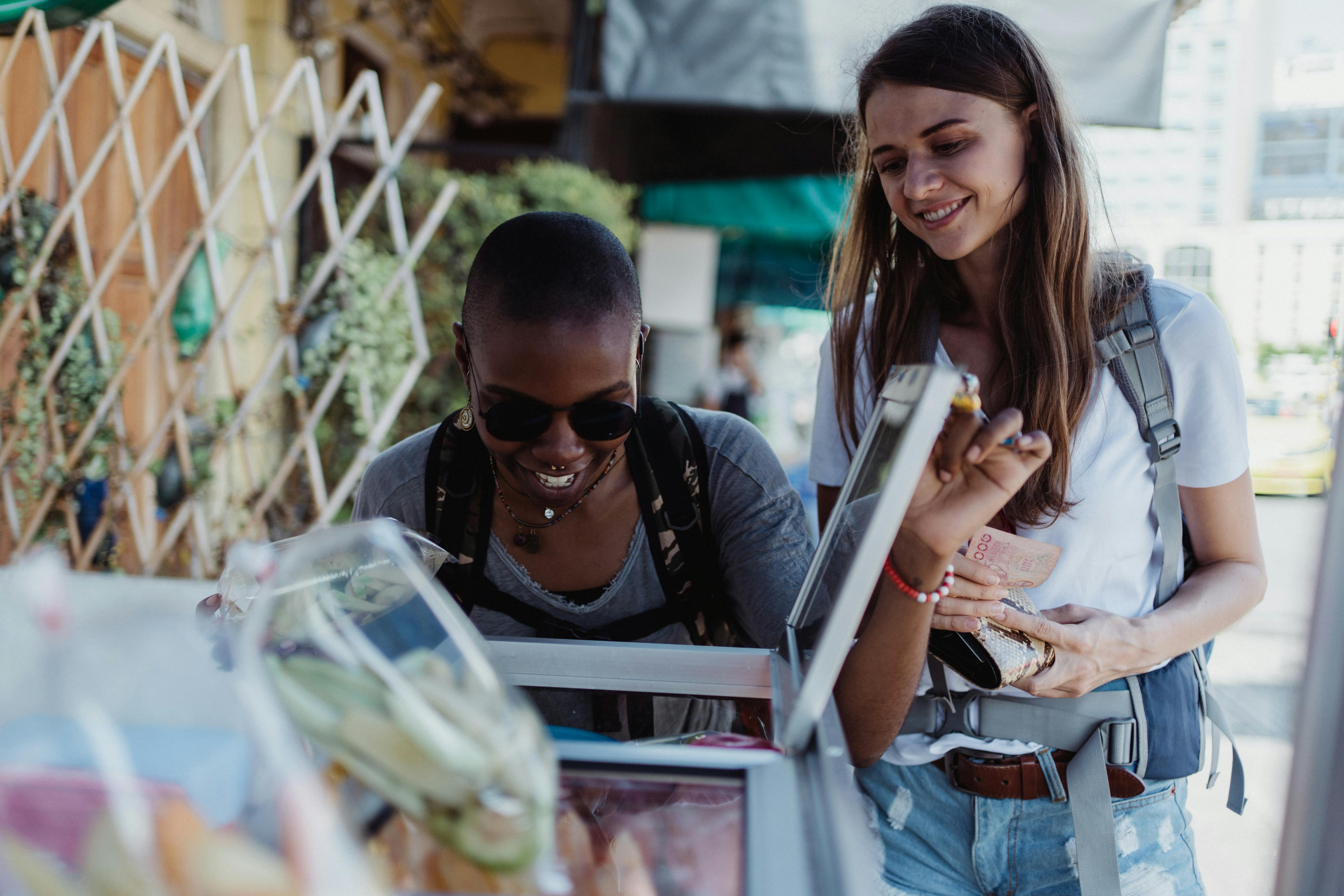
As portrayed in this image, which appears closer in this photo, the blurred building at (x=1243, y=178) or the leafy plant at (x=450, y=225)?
the blurred building at (x=1243, y=178)

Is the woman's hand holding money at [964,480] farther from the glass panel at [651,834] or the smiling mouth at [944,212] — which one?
the smiling mouth at [944,212]

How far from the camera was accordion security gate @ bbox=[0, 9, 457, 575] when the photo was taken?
353 cm

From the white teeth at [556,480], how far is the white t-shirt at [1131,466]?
0.55m

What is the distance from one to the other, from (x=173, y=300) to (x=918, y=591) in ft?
12.3

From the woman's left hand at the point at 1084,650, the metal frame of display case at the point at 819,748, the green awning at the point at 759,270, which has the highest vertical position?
the metal frame of display case at the point at 819,748

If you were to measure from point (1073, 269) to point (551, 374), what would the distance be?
28.7 inches

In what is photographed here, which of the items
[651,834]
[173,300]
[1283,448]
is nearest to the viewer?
[651,834]

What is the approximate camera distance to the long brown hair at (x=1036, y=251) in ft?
4.04

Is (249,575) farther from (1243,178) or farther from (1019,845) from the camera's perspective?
(1243,178)

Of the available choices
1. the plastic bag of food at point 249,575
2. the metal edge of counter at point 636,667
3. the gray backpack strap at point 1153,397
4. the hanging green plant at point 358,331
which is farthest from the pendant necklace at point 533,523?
the hanging green plant at point 358,331

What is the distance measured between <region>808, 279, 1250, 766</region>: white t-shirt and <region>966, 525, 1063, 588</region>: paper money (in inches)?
6.5

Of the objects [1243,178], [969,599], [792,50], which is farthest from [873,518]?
[1243,178]

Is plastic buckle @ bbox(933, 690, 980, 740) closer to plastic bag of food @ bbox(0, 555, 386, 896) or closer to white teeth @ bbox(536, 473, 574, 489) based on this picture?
white teeth @ bbox(536, 473, 574, 489)

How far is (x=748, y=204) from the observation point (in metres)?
6.15
